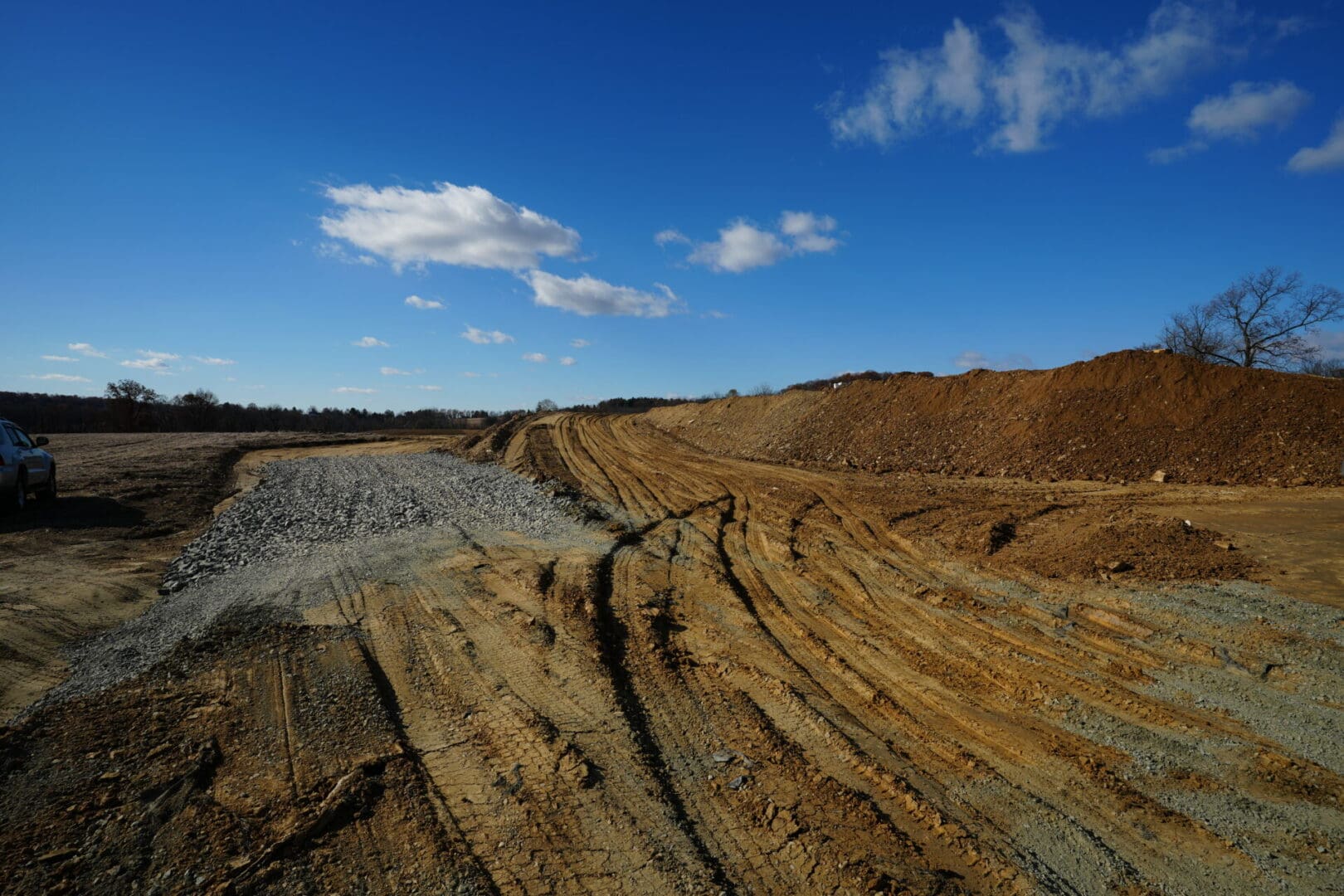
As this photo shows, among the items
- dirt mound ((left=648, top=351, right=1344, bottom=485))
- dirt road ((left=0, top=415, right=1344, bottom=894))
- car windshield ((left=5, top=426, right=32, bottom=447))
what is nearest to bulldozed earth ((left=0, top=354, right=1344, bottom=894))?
dirt road ((left=0, top=415, right=1344, bottom=894))

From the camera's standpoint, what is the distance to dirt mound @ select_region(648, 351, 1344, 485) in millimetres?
14117

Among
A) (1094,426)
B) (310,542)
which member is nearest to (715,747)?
(310,542)

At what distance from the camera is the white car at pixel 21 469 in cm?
1173

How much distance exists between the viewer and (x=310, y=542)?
1087 cm

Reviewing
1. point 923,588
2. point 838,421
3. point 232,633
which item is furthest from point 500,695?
point 838,421

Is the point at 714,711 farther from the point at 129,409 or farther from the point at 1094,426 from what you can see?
the point at 129,409

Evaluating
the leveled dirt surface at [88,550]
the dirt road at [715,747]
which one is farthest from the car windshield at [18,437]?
the dirt road at [715,747]

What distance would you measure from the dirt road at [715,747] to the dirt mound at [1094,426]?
9435 mm

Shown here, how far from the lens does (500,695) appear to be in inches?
205

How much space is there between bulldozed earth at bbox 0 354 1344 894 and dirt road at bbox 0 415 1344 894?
0.02 meters

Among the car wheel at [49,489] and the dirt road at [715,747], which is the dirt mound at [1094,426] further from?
the car wheel at [49,489]

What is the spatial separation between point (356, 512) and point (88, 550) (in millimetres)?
4402

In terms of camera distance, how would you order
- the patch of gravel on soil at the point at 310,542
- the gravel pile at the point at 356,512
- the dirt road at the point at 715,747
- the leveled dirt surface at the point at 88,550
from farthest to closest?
the gravel pile at the point at 356,512
the patch of gravel on soil at the point at 310,542
the leveled dirt surface at the point at 88,550
the dirt road at the point at 715,747

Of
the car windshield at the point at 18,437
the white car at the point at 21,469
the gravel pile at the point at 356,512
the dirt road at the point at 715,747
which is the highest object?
the car windshield at the point at 18,437
